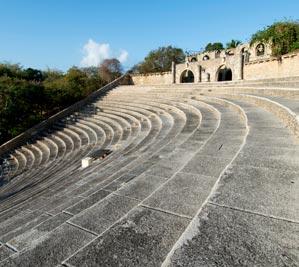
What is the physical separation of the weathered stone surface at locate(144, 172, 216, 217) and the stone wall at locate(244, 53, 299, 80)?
A: 16.9 metres

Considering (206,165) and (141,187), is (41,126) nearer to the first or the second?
(141,187)

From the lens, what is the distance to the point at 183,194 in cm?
314

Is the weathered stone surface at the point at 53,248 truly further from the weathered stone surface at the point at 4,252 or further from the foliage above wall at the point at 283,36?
the foliage above wall at the point at 283,36

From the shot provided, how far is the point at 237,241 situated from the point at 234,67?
81.2 ft

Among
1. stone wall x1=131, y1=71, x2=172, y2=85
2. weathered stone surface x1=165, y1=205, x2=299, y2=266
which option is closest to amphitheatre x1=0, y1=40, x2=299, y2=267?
weathered stone surface x1=165, y1=205, x2=299, y2=266

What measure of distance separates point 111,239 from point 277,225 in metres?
1.38

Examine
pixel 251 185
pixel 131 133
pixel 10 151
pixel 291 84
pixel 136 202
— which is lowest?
pixel 10 151

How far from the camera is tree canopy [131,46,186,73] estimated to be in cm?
4623

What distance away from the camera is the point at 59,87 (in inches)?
1037

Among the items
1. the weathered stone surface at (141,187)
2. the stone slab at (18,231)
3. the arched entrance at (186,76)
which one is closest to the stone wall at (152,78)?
the arched entrance at (186,76)

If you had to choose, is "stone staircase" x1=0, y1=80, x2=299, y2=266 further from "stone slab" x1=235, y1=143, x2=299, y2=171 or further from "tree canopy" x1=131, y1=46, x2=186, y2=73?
"tree canopy" x1=131, y1=46, x2=186, y2=73

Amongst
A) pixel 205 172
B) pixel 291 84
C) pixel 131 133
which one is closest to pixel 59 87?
pixel 131 133

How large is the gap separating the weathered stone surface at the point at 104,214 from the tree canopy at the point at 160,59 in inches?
1720

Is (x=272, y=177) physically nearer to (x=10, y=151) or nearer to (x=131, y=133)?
(x=131, y=133)
